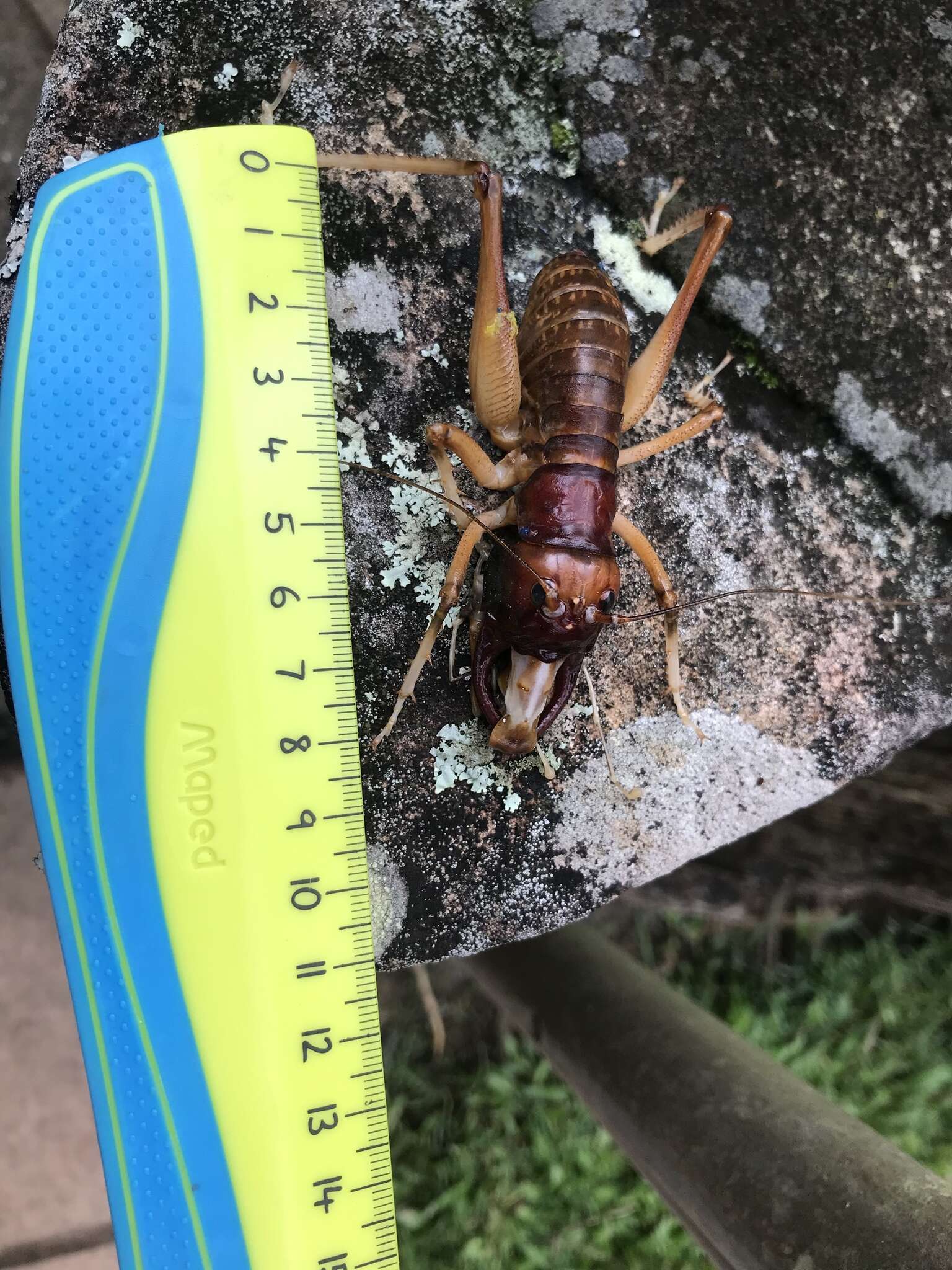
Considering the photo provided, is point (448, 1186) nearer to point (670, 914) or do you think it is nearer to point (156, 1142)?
point (670, 914)

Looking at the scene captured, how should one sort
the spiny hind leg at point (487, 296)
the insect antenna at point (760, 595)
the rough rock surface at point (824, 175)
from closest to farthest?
the spiny hind leg at point (487, 296) < the insect antenna at point (760, 595) < the rough rock surface at point (824, 175)

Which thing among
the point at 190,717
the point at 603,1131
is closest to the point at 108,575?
the point at 190,717

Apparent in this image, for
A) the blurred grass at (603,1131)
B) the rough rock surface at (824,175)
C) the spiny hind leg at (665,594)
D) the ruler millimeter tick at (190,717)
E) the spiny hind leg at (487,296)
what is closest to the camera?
the ruler millimeter tick at (190,717)

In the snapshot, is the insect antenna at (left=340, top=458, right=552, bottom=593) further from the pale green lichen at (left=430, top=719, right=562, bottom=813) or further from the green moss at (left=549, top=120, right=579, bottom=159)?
the green moss at (left=549, top=120, right=579, bottom=159)

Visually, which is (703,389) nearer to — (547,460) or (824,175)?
(547,460)

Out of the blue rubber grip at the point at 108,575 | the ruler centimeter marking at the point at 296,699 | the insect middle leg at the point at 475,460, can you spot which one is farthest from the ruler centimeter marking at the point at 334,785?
the insect middle leg at the point at 475,460

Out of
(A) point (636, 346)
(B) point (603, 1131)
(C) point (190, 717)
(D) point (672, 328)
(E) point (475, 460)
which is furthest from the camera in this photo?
(B) point (603, 1131)

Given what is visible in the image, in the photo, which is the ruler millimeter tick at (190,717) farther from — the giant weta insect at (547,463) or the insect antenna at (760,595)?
the insect antenna at (760,595)

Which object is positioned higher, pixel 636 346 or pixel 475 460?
pixel 636 346
